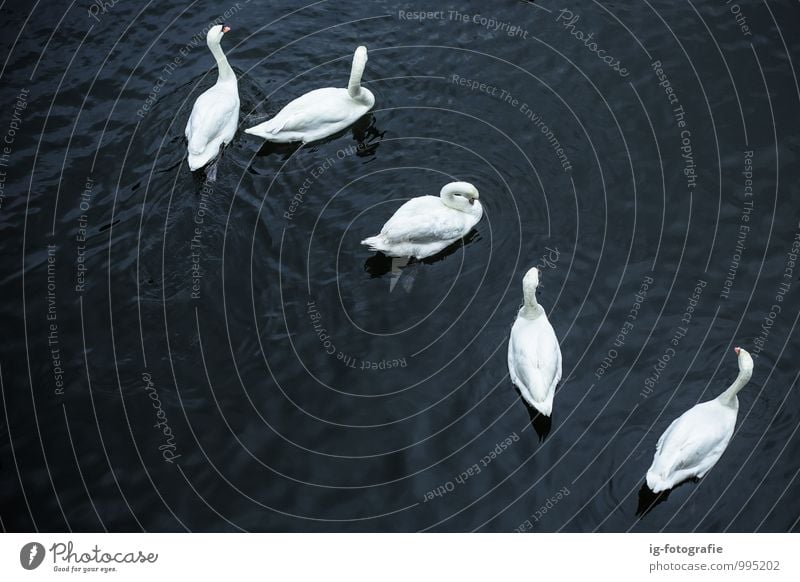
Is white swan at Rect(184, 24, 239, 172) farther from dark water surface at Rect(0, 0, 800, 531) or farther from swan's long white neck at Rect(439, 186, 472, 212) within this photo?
swan's long white neck at Rect(439, 186, 472, 212)

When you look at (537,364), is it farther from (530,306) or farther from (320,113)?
(320,113)

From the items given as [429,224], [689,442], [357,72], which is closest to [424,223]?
[429,224]

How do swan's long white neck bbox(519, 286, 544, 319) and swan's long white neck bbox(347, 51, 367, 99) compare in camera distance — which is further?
swan's long white neck bbox(347, 51, 367, 99)

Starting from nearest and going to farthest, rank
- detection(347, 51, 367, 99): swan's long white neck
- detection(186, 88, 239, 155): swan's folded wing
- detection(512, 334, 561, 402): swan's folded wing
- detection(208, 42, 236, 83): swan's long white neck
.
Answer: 1. detection(512, 334, 561, 402): swan's folded wing
2. detection(186, 88, 239, 155): swan's folded wing
3. detection(347, 51, 367, 99): swan's long white neck
4. detection(208, 42, 236, 83): swan's long white neck

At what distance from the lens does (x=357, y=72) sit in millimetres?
17562

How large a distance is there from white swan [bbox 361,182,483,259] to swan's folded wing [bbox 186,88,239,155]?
11.1 feet

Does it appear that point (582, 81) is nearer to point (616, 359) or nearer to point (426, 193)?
point (426, 193)

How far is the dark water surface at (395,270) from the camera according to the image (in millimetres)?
13445

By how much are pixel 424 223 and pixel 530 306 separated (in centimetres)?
239

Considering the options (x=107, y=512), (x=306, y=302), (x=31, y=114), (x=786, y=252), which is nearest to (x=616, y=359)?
(x=786, y=252)

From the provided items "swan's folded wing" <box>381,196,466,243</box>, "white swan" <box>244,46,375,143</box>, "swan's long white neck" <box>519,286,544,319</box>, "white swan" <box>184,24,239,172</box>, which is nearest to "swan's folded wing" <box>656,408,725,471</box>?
"swan's long white neck" <box>519,286,544,319</box>

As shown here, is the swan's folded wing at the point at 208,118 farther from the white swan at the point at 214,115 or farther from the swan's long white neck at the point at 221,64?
the swan's long white neck at the point at 221,64
